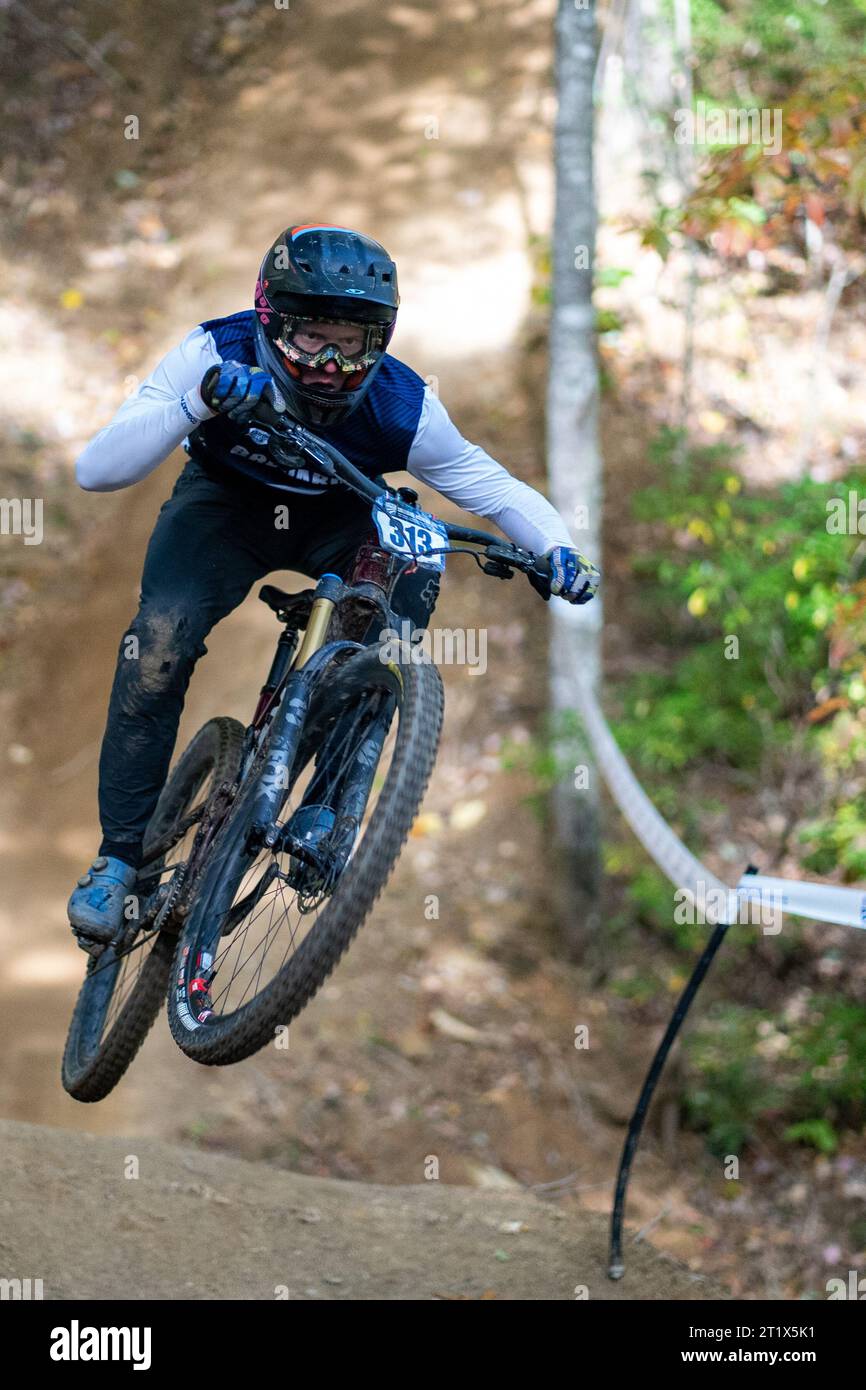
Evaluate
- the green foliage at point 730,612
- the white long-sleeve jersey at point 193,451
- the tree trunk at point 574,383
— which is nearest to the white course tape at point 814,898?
the white long-sleeve jersey at point 193,451

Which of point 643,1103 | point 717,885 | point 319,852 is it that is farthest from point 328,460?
point 643,1103

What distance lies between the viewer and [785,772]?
9156 mm

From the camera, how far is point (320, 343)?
3555mm

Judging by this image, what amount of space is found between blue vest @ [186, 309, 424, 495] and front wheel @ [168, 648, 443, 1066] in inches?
25.5

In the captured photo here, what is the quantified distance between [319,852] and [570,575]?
1.08 metres

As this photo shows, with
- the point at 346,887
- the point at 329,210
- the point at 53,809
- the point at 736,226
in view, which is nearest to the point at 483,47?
the point at 329,210

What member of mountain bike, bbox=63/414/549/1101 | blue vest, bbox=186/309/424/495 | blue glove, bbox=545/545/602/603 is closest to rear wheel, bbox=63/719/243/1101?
mountain bike, bbox=63/414/549/1101

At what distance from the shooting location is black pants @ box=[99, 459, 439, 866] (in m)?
4.04

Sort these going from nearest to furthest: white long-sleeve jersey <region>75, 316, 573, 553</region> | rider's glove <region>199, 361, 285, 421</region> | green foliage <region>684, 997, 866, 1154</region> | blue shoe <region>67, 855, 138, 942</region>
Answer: rider's glove <region>199, 361, 285, 421</region>, white long-sleeve jersey <region>75, 316, 573, 553</region>, blue shoe <region>67, 855, 138, 942</region>, green foliage <region>684, 997, 866, 1154</region>

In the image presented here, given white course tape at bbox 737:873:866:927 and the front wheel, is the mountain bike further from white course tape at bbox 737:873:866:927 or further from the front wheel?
white course tape at bbox 737:873:866:927

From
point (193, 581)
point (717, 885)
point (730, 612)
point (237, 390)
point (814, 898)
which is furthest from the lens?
point (730, 612)

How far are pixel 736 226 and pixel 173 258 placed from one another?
8.12 meters

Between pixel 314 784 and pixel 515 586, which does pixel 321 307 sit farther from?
pixel 515 586
